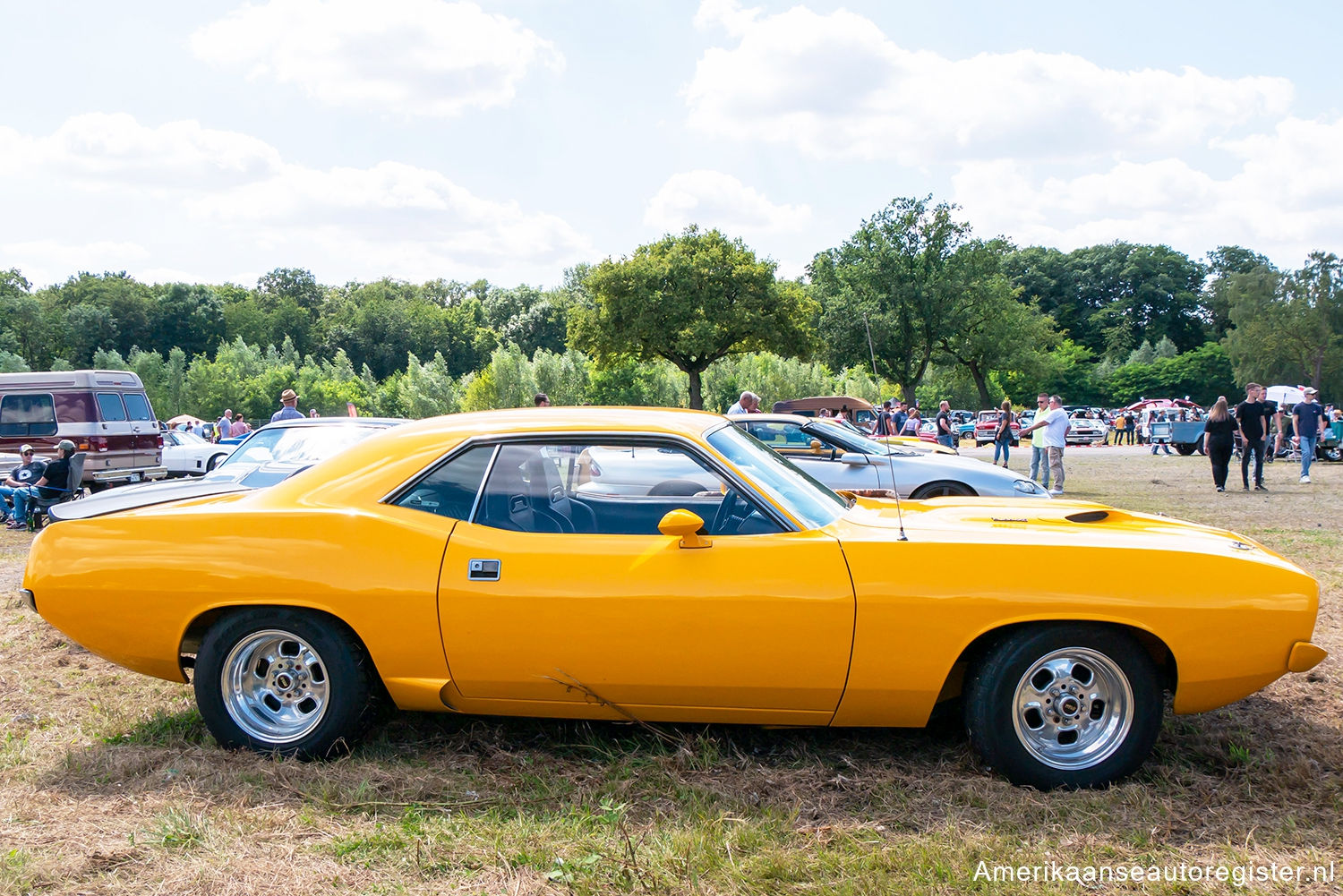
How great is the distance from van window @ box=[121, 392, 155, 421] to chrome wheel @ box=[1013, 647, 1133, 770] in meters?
16.8

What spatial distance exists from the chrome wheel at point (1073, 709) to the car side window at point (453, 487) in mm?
2227

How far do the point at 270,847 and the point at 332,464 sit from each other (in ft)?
4.97

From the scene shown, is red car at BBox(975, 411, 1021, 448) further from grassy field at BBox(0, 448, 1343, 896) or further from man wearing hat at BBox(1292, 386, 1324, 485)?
grassy field at BBox(0, 448, 1343, 896)

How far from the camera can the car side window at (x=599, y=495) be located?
355 cm

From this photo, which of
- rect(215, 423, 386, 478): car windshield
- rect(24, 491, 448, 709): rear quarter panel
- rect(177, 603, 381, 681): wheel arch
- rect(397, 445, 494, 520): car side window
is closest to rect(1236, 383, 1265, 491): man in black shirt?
rect(215, 423, 386, 478): car windshield

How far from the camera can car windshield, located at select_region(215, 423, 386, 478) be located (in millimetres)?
8562

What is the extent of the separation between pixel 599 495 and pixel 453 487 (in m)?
0.63

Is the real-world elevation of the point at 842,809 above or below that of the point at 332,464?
below

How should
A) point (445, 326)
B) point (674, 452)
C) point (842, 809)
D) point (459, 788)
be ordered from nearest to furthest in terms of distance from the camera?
point (842, 809), point (459, 788), point (674, 452), point (445, 326)

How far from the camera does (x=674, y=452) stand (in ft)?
12.2

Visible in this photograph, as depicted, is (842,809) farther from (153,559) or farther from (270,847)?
(153,559)

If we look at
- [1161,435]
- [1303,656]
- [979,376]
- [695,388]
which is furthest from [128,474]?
[979,376]

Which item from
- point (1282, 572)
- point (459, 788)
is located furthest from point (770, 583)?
point (1282, 572)

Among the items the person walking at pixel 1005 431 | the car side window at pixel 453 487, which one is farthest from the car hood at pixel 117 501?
the person walking at pixel 1005 431
